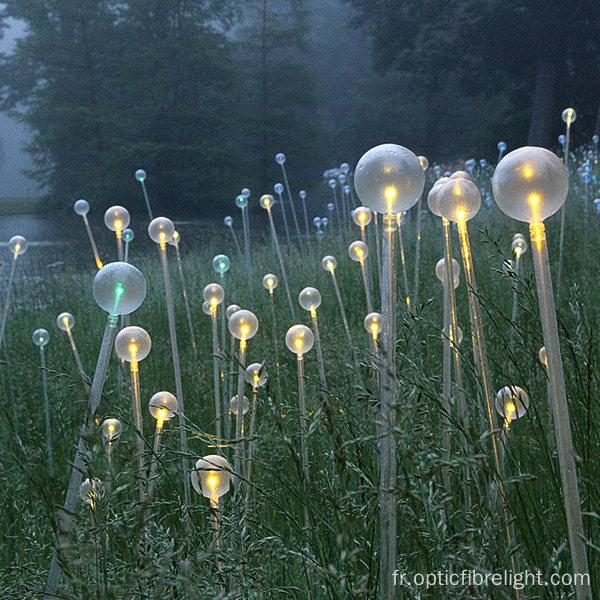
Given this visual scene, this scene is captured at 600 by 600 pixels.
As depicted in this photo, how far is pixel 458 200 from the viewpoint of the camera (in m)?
0.89

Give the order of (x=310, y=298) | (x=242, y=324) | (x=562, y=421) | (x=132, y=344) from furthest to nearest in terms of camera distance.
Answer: (x=310, y=298) → (x=242, y=324) → (x=132, y=344) → (x=562, y=421)

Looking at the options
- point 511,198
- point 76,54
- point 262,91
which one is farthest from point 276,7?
point 511,198

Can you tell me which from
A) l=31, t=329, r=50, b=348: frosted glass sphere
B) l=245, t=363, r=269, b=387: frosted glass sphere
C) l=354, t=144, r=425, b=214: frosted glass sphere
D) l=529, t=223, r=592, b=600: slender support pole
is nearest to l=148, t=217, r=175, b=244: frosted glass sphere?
l=245, t=363, r=269, b=387: frosted glass sphere

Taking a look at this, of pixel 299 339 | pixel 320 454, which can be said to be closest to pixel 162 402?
pixel 299 339

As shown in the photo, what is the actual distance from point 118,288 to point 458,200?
0.44 meters

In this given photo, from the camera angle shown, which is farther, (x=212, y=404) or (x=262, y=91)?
(x=262, y=91)

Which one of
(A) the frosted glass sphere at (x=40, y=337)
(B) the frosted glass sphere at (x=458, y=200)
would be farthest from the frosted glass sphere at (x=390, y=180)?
(A) the frosted glass sphere at (x=40, y=337)

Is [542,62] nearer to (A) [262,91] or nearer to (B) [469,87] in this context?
(B) [469,87]

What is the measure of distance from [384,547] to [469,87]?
59.0 ft

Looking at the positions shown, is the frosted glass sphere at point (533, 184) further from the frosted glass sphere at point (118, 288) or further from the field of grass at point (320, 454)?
the frosted glass sphere at point (118, 288)

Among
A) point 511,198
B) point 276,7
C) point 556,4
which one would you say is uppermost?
point 276,7

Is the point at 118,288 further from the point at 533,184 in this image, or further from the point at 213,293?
the point at 213,293

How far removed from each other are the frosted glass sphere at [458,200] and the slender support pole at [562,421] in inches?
13.8

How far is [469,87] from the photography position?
17.2 m
